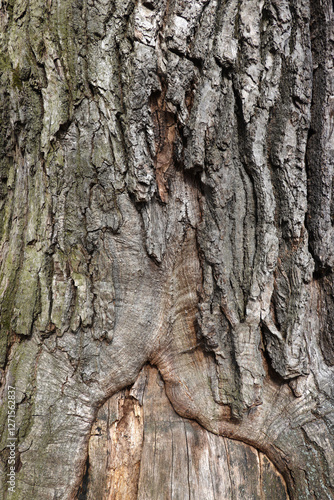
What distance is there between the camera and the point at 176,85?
59.2 inches

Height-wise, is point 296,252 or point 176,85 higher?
point 176,85

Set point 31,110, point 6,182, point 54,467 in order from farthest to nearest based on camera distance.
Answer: point 6,182, point 31,110, point 54,467

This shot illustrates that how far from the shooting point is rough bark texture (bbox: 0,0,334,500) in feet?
4.97

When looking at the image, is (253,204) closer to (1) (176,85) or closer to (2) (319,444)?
(1) (176,85)

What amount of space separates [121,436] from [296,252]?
1.10m

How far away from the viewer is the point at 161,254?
159cm

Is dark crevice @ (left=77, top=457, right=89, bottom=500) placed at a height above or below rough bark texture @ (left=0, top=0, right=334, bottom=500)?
below

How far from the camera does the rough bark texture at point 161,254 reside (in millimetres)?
1514

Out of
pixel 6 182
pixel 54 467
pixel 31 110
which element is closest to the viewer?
pixel 54 467

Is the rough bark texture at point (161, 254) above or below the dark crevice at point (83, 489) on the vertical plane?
above

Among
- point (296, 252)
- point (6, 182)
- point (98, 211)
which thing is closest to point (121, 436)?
point (98, 211)

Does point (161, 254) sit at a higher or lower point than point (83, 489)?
higher

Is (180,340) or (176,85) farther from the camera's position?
(180,340)

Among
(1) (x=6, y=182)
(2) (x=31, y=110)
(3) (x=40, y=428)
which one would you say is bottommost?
(3) (x=40, y=428)
